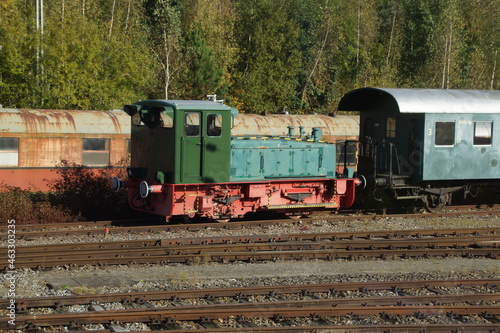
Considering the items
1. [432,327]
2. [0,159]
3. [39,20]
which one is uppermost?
[39,20]

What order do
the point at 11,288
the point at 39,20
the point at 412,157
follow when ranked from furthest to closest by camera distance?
the point at 39,20
the point at 412,157
the point at 11,288

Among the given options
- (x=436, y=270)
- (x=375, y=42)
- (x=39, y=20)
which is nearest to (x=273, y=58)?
(x=375, y=42)

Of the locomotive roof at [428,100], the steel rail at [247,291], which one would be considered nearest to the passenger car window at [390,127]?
the locomotive roof at [428,100]

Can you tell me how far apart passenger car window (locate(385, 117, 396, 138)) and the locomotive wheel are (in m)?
2.03

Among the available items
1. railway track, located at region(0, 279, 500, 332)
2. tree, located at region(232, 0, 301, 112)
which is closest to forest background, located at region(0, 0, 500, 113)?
tree, located at region(232, 0, 301, 112)

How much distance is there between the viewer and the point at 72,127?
821 inches

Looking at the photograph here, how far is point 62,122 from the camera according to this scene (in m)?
20.8

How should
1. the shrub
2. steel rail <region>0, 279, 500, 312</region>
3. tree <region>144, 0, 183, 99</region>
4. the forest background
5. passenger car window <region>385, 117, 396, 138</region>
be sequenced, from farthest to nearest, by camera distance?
tree <region>144, 0, 183, 99</region> → the forest background → passenger car window <region>385, 117, 396, 138</region> → the shrub → steel rail <region>0, 279, 500, 312</region>

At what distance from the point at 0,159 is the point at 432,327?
1500 centimetres

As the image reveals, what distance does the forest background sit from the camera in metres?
28.1

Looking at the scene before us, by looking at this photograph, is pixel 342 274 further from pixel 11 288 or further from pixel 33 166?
pixel 33 166

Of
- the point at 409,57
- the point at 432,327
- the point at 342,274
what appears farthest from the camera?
the point at 409,57

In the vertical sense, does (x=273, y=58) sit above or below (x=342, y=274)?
above

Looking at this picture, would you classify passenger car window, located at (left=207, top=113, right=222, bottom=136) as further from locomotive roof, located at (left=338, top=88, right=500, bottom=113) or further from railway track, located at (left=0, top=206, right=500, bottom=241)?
locomotive roof, located at (left=338, top=88, right=500, bottom=113)
